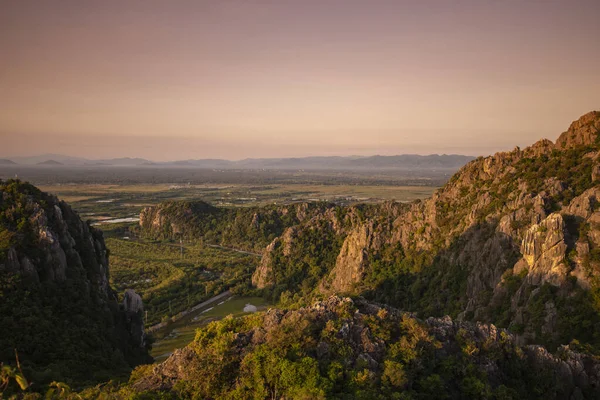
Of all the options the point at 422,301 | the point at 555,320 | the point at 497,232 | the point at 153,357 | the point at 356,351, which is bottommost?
the point at 153,357

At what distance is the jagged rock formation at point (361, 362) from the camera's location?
2161 centimetres

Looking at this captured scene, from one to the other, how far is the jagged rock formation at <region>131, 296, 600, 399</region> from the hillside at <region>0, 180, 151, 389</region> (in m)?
15.7

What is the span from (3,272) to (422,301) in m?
49.4

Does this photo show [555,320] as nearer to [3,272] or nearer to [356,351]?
[356,351]

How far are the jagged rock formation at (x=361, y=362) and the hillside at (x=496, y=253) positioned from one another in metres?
8.46

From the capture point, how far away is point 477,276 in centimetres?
4453

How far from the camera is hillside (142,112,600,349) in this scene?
34.0 meters

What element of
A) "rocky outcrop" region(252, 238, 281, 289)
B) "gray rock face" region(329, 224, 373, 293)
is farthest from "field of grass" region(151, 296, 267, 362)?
"gray rock face" region(329, 224, 373, 293)

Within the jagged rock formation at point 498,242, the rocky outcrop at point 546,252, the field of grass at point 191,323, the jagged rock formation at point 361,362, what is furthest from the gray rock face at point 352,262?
the jagged rock formation at point 361,362

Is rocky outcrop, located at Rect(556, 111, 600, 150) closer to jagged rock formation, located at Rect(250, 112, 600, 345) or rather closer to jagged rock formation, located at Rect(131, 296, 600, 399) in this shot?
jagged rock formation, located at Rect(250, 112, 600, 345)

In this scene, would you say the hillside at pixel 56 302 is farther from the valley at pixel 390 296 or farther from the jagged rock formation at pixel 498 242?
the jagged rock formation at pixel 498 242

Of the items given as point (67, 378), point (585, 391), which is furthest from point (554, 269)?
point (67, 378)

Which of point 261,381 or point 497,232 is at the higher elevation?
point 497,232

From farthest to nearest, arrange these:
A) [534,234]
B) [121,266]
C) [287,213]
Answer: [287,213] → [121,266] → [534,234]
